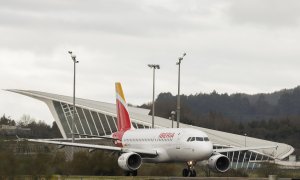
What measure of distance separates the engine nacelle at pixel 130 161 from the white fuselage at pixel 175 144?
164cm

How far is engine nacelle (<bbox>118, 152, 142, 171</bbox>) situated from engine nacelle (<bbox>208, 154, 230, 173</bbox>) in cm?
501

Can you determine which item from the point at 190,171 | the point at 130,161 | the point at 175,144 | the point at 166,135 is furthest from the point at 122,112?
the point at 190,171

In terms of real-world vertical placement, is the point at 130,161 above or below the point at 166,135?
below

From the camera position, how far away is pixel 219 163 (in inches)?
2131

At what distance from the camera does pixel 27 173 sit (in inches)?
1309

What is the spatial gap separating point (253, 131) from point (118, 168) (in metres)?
114

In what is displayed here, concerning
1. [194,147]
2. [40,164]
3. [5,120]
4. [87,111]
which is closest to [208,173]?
[194,147]

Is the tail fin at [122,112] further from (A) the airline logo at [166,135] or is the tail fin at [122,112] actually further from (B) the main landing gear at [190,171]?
(B) the main landing gear at [190,171]

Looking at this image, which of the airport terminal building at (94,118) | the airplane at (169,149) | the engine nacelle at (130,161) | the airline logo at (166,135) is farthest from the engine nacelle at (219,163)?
the airport terminal building at (94,118)

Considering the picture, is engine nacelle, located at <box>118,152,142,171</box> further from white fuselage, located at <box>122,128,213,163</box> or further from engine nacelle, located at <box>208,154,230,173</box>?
engine nacelle, located at <box>208,154,230,173</box>

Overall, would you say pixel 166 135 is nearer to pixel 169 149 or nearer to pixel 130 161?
pixel 169 149

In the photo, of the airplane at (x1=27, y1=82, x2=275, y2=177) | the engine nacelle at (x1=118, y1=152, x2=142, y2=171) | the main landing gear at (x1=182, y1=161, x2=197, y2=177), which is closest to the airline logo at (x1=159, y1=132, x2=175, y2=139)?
the airplane at (x1=27, y1=82, x2=275, y2=177)

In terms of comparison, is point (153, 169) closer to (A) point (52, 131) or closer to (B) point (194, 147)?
(B) point (194, 147)

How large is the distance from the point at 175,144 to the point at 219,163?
11.4ft
